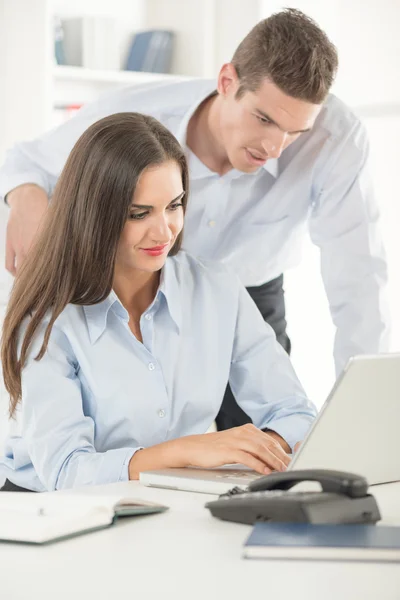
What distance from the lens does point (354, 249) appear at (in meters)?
2.39

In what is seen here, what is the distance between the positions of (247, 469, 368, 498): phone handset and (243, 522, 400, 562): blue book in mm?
55

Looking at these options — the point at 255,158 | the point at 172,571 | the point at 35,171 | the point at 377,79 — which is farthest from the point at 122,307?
the point at 377,79

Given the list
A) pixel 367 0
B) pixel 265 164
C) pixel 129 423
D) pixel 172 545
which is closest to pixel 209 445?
pixel 129 423

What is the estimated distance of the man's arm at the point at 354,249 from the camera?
2340mm

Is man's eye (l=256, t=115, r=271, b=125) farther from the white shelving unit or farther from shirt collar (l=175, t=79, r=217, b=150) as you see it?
the white shelving unit

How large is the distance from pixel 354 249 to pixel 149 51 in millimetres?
1878

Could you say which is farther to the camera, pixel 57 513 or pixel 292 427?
pixel 292 427

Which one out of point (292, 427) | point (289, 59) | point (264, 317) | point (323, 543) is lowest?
point (264, 317)

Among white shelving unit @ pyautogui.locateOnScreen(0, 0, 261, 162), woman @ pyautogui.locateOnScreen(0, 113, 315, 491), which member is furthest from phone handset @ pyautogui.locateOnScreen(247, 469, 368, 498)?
white shelving unit @ pyautogui.locateOnScreen(0, 0, 261, 162)

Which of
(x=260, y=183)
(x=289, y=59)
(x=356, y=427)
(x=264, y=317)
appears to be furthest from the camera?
(x=264, y=317)

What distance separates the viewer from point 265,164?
90.9 inches

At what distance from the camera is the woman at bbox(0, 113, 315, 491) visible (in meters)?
1.61

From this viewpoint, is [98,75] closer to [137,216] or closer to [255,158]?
[255,158]

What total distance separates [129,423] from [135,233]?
0.34 m
